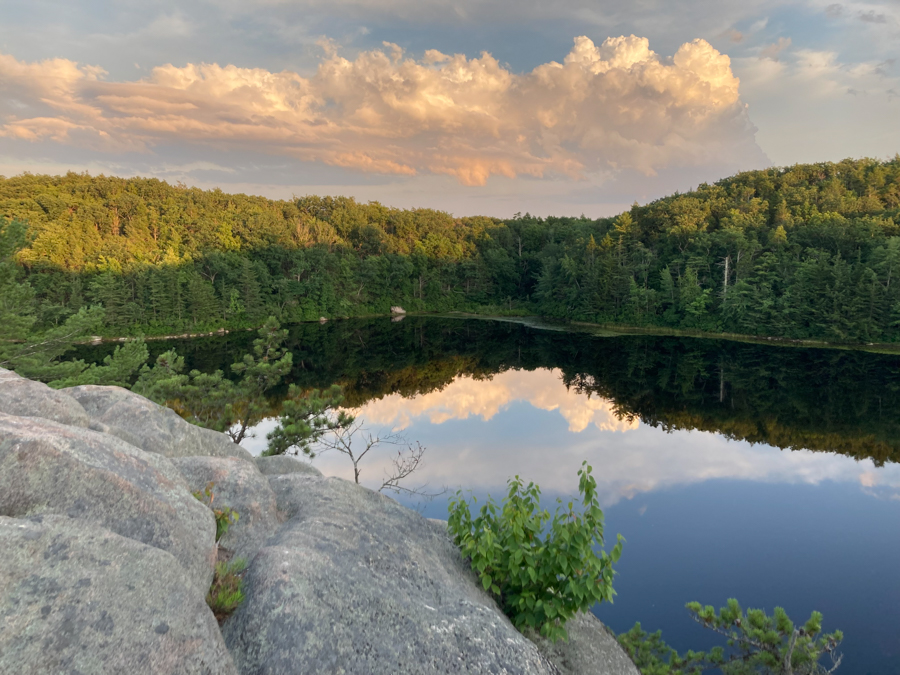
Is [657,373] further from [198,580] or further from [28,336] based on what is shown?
[198,580]

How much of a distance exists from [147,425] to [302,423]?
274 inches

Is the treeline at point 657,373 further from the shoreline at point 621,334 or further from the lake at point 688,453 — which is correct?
the shoreline at point 621,334

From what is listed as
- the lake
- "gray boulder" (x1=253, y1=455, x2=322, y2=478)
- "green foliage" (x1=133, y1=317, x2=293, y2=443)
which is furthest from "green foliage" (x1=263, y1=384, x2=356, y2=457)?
"gray boulder" (x1=253, y1=455, x2=322, y2=478)

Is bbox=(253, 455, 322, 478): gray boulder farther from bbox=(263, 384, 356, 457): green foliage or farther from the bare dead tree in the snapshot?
the bare dead tree

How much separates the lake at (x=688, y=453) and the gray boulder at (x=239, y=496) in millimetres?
9199

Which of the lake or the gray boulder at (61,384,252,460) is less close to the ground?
the gray boulder at (61,384,252,460)

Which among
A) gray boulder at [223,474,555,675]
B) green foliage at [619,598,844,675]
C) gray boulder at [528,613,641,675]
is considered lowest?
green foliage at [619,598,844,675]

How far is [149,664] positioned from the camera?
3.01 meters

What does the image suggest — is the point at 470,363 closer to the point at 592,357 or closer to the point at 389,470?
the point at 592,357

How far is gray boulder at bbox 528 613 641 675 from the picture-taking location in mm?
5648

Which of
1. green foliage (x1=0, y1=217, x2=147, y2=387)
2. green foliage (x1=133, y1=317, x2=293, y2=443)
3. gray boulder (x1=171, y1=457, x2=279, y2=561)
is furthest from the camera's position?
green foliage (x1=133, y1=317, x2=293, y2=443)

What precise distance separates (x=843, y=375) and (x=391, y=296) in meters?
61.5

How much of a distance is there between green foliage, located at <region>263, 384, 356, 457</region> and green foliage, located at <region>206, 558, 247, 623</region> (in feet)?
32.0

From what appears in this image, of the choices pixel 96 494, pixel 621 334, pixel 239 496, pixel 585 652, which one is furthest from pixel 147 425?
pixel 621 334
